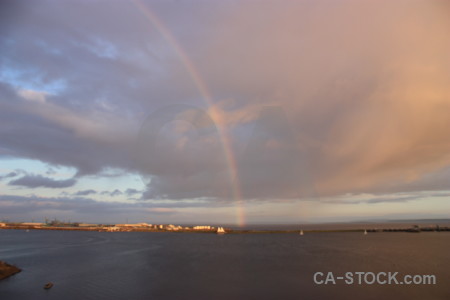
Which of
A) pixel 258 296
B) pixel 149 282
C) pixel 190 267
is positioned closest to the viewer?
pixel 258 296

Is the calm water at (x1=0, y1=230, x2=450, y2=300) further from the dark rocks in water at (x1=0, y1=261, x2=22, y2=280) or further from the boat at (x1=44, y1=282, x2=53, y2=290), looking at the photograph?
the dark rocks in water at (x1=0, y1=261, x2=22, y2=280)

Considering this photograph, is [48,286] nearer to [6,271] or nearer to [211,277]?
[6,271]

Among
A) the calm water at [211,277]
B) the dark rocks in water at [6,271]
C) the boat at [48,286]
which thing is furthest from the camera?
the dark rocks in water at [6,271]

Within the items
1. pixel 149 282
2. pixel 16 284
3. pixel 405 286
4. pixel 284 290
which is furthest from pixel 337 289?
pixel 16 284

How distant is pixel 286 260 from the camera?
52625mm

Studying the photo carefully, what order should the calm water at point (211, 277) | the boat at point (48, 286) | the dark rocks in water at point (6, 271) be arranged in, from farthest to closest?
1. the dark rocks in water at point (6, 271)
2. the boat at point (48, 286)
3. the calm water at point (211, 277)

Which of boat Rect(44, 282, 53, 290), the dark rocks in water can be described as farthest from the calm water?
the dark rocks in water

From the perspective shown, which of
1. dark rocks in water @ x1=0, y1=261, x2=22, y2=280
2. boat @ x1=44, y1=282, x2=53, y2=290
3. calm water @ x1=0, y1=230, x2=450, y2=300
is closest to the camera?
calm water @ x1=0, y1=230, x2=450, y2=300

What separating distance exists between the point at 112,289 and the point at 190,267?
51.5 feet

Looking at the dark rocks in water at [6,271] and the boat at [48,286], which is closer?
the boat at [48,286]

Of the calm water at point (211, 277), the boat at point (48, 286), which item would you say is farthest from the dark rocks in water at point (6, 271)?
the boat at point (48, 286)

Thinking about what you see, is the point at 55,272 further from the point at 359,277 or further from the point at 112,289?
the point at 359,277

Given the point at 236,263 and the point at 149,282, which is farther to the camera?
the point at 236,263

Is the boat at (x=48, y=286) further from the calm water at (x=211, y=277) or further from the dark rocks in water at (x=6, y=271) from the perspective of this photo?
the dark rocks in water at (x=6, y=271)
